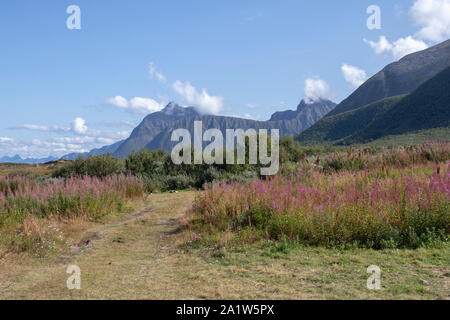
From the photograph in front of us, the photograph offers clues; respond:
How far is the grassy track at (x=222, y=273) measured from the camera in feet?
12.9

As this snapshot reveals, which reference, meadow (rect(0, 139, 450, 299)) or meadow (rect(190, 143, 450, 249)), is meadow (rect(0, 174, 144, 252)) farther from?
meadow (rect(190, 143, 450, 249))

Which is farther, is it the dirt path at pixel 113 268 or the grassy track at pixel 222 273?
the dirt path at pixel 113 268

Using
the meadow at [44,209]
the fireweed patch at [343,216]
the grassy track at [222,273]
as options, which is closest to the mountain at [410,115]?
the fireweed patch at [343,216]

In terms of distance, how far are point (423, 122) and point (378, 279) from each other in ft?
287

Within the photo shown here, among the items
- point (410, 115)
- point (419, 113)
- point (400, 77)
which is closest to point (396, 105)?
point (410, 115)

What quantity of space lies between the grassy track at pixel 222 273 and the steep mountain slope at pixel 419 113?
77360mm

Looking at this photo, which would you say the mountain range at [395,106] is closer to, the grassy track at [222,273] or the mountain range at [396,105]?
the mountain range at [396,105]

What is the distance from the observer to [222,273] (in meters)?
Answer: 4.68

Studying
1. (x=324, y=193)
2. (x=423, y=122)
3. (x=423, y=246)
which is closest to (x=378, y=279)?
(x=423, y=246)

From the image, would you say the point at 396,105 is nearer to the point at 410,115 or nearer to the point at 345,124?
the point at 410,115

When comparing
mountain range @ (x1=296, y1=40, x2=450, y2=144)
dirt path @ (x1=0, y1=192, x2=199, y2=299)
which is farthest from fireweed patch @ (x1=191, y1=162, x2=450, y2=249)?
mountain range @ (x1=296, y1=40, x2=450, y2=144)

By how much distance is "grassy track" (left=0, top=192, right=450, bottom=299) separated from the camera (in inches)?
155

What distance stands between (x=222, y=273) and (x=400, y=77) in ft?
644
